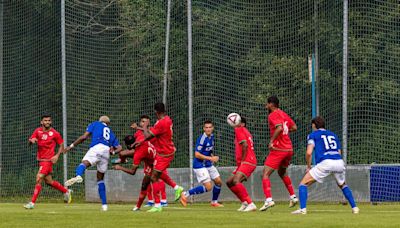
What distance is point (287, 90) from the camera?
31.4 meters

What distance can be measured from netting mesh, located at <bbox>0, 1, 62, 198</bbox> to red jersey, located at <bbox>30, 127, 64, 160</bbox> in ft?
25.9

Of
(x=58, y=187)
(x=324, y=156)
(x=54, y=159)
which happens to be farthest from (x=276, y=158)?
(x=58, y=187)

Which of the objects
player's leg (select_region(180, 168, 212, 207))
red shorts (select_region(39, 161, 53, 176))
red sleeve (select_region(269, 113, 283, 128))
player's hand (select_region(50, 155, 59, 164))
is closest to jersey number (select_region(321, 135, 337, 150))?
red sleeve (select_region(269, 113, 283, 128))

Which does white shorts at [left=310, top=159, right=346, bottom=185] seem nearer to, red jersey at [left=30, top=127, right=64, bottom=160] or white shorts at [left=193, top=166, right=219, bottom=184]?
white shorts at [left=193, top=166, right=219, bottom=184]

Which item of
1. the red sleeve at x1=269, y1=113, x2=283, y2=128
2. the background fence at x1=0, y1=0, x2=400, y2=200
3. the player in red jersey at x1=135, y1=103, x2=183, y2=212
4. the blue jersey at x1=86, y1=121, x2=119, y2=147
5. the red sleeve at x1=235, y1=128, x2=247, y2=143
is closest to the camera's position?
the red sleeve at x1=269, y1=113, x2=283, y2=128

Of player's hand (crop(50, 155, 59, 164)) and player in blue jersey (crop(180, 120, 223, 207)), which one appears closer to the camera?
player in blue jersey (crop(180, 120, 223, 207))

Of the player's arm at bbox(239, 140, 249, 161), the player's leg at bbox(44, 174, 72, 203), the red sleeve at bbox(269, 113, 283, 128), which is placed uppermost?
the red sleeve at bbox(269, 113, 283, 128)

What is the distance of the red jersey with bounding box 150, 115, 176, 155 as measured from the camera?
21.6 m

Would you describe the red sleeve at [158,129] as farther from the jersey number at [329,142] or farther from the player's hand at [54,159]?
the player's hand at [54,159]

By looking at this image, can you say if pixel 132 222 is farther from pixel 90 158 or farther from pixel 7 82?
pixel 7 82

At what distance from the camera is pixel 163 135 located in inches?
861

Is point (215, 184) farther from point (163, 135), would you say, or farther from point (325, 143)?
point (325, 143)

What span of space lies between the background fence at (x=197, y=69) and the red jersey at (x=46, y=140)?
4.41 m

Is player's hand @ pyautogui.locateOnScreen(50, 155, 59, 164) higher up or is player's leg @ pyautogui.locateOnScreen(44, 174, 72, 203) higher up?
player's hand @ pyautogui.locateOnScreen(50, 155, 59, 164)
